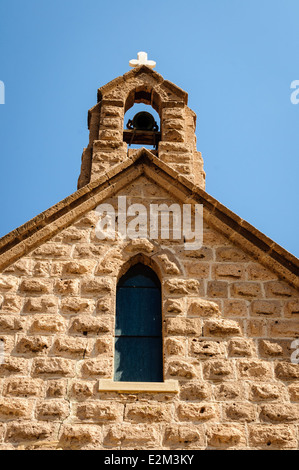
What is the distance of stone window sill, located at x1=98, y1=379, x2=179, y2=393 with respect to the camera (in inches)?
229

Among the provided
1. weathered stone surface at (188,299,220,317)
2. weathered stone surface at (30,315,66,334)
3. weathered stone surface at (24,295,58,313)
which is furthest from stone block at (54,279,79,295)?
weathered stone surface at (188,299,220,317)

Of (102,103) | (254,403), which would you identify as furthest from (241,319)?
(102,103)

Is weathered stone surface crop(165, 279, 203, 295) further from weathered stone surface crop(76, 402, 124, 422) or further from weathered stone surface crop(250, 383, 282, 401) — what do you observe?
weathered stone surface crop(76, 402, 124, 422)

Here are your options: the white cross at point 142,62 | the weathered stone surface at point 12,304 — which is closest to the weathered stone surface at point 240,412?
the weathered stone surface at point 12,304

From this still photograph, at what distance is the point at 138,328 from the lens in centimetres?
660

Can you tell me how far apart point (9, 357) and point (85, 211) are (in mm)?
2031

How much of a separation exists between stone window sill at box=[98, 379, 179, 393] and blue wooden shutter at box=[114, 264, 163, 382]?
0.34 meters

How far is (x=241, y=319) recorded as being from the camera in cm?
645

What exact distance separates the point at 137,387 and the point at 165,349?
55 cm

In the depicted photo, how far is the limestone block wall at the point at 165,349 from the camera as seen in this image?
220 inches

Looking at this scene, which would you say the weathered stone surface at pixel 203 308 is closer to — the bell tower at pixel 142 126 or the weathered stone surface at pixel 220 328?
the weathered stone surface at pixel 220 328

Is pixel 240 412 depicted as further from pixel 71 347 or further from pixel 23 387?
pixel 23 387

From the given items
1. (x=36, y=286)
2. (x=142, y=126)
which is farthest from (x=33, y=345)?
(x=142, y=126)
